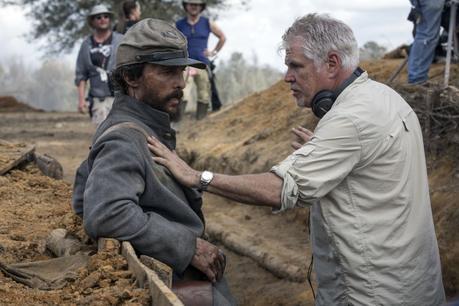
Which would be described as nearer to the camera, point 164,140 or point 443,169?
point 164,140

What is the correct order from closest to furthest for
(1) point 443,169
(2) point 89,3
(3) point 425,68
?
(1) point 443,169, (3) point 425,68, (2) point 89,3

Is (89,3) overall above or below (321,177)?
below

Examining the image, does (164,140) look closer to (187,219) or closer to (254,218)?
(187,219)

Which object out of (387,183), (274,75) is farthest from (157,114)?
(274,75)

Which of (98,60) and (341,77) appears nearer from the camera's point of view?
(341,77)

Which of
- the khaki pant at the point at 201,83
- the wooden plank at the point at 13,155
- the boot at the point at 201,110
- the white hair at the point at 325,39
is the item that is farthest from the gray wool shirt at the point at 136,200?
the boot at the point at 201,110

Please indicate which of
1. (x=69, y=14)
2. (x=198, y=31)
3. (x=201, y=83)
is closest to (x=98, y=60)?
(x=198, y=31)

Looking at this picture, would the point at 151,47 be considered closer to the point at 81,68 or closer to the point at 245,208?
the point at 81,68

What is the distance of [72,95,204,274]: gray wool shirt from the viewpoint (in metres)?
3.62

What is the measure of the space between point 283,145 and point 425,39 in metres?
2.55

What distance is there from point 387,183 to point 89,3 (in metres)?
21.5

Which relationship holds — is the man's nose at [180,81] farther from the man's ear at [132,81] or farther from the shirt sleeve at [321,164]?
the shirt sleeve at [321,164]

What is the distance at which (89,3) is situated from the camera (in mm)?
24188

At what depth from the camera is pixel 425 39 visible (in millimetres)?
8977
